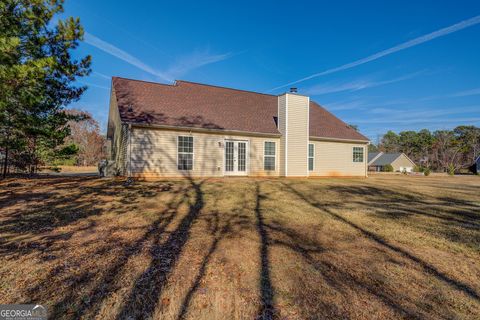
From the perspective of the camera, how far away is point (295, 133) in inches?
584

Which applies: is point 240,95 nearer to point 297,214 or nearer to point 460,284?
point 297,214

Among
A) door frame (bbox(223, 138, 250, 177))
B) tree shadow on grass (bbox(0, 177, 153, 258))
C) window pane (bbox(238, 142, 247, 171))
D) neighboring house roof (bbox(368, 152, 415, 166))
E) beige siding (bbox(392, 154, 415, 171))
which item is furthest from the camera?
neighboring house roof (bbox(368, 152, 415, 166))

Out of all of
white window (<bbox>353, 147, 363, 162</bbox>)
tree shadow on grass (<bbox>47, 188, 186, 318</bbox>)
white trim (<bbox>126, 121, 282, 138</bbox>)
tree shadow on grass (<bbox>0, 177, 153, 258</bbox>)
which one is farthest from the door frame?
tree shadow on grass (<bbox>47, 188, 186, 318</bbox>)

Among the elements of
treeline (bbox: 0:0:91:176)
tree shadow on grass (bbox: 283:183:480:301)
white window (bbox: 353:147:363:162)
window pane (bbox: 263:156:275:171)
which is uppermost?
treeline (bbox: 0:0:91:176)

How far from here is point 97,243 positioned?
13.1 feet

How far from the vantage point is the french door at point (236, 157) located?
45.2ft

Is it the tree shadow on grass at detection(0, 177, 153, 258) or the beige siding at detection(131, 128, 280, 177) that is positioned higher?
the beige siding at detection(131, 128, 280, 177)

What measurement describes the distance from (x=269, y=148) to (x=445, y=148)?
50956mm

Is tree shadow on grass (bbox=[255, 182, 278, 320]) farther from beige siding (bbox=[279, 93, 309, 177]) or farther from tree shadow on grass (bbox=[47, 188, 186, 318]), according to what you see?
beige siding (bbox=[279, 93, 309, 177])

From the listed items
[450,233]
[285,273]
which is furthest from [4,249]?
[450,233]

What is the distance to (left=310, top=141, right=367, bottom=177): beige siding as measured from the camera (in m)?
16.4

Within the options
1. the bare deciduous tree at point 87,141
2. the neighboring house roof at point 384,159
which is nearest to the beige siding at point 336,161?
the bare deciduous tree at point 87,141

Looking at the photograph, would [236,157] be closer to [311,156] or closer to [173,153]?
[173,153]

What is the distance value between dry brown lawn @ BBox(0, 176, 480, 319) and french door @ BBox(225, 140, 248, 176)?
7.12 metres
